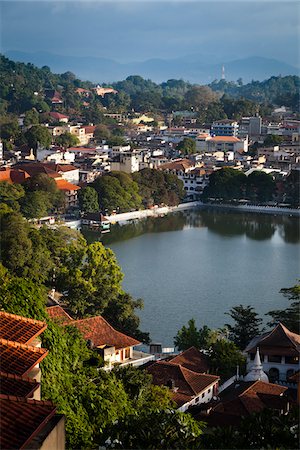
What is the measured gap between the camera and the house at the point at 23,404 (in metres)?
1.10

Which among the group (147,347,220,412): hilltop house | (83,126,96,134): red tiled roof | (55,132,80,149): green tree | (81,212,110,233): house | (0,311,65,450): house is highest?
(0,311,65,450): house

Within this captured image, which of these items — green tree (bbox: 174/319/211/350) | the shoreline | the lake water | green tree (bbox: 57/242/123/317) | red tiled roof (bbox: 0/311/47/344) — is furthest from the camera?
the shoreline

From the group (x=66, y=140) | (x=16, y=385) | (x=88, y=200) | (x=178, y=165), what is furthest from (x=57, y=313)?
(x=66, y=140)

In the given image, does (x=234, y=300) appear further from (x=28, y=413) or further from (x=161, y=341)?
(x=28, y=413)

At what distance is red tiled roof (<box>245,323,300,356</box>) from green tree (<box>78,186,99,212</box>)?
6.23 meters

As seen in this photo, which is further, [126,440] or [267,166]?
[267,166]

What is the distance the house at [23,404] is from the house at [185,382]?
2475mm

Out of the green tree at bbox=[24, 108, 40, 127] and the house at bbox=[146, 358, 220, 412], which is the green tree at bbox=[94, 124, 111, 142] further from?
the house at bbox=[146, 358, 220, 412]

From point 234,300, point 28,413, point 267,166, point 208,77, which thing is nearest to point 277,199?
point 267,166

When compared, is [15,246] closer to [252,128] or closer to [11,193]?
[11,193]

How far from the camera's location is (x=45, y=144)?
15.1 m

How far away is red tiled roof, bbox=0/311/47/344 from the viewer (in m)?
1.53

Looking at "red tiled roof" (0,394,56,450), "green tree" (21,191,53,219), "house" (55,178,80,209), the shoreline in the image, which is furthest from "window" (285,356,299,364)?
"house" (55,178,80,209)

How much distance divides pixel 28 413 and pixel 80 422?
0.84 m
